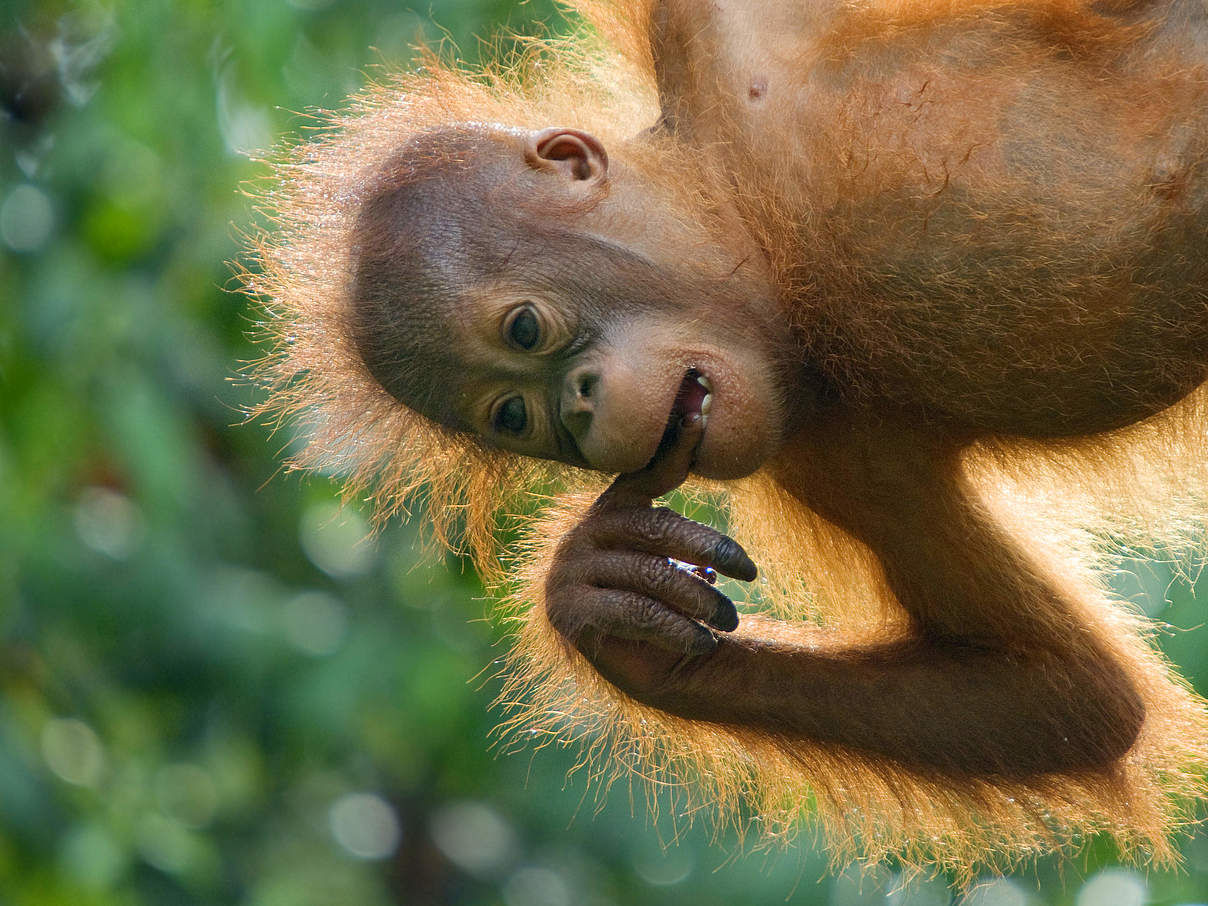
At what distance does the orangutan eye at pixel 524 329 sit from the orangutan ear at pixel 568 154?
276 mm

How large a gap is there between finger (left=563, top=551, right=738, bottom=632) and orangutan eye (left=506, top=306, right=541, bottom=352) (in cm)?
38

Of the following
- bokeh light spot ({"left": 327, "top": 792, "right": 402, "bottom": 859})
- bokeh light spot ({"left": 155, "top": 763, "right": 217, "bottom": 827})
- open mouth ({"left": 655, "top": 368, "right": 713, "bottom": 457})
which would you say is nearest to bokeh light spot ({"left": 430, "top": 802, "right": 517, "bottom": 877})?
bokeh light spot ({"left": 327, "top": 792, "right": 402, "bottom": 859})

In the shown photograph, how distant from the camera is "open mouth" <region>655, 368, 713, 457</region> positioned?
2.48 metres

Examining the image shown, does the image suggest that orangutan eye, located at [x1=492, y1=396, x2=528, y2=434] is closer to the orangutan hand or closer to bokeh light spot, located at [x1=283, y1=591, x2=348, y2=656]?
the orangutan hand

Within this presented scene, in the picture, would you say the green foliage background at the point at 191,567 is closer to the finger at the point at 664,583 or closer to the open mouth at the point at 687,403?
the finger at the point at 664,583

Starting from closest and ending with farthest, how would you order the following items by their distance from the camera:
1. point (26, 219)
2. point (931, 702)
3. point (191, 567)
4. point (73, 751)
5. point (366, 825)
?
point (931, 702) → point (26, 219) → point (191, 567) → point (73, 751) → point (366, 825)

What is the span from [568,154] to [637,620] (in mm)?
838

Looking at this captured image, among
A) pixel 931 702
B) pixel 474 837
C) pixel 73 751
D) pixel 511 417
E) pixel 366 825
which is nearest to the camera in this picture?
pixel 511 417

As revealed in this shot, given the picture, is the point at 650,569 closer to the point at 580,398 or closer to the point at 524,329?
the point at 580,398

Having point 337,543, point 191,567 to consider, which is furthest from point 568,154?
point 337,543

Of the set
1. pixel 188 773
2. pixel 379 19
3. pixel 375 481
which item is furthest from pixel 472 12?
pixel 188 773

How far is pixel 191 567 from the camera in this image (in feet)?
13.4

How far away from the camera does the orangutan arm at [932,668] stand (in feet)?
9.41

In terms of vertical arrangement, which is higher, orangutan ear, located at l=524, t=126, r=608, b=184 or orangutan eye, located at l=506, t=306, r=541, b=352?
orangutan ear, located at l=524, t=126, r=608, b=184
